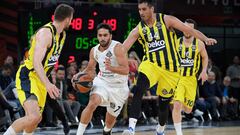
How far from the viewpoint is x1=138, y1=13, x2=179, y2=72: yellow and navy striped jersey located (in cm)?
884

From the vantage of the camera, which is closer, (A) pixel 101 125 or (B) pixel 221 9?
(A) pixel 101 125

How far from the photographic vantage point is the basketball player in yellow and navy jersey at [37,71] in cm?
727

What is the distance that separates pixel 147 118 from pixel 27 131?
7.67m

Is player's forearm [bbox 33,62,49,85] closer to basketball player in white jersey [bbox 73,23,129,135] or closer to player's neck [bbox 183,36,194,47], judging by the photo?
basketball player in white jersey [bbox 73,23,129,135]

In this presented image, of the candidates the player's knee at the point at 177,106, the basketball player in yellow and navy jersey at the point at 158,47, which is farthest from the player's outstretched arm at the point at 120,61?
the player's knee at the point at 177,106

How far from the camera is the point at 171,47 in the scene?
896 cm

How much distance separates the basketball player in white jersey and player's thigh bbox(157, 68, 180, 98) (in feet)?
1.65

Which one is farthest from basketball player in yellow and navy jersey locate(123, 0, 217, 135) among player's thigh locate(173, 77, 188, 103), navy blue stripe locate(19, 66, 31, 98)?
navy blue stripe locate(19, 66, 31, 98)

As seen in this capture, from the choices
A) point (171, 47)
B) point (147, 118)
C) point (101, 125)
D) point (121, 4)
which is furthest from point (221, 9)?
point (171, 47)

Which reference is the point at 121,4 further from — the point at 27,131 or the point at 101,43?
the point at 27,131

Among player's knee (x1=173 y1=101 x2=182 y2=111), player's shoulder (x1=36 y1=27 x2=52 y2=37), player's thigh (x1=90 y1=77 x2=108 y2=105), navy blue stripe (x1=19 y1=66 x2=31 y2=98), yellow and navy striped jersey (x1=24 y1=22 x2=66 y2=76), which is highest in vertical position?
player's shoulder (x1=36 y1=27 x2=52 y2=37)

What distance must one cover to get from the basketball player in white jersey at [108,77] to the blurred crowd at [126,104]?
44.1 inches

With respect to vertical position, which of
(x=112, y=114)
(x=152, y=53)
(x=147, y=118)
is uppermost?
(x=152, y=53)

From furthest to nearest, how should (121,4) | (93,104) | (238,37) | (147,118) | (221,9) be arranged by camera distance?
(238,37) → (221,9) → (121,4) → (147,118) → (93,104)
